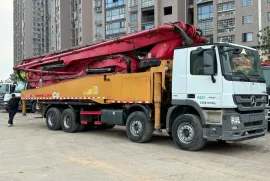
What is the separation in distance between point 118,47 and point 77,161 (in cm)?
502

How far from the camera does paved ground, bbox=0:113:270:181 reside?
A: 692 cm

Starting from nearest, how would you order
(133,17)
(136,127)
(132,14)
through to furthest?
(136,127), (133,17), (132,14)

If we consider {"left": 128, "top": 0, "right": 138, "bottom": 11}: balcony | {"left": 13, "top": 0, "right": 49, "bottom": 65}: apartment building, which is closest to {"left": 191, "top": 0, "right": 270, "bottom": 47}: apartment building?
{"left": 128, "top": 0, "right": 138, "bottom": 11}: balcony

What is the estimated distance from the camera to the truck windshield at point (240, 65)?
8.84 meters

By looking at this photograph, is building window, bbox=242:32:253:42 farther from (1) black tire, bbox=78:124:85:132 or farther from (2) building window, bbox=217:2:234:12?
(1) black tire, bbox=78:124:85:132

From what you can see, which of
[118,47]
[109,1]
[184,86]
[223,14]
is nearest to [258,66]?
[184,86]

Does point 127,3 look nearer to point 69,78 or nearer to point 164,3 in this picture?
point 164,3

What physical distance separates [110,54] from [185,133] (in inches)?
170

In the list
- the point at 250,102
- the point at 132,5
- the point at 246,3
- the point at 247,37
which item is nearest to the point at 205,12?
the point at 246,3

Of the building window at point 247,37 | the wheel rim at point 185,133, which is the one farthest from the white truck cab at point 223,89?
the building window at point 247,37

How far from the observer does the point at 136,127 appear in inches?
430

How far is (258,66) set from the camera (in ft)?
32.2

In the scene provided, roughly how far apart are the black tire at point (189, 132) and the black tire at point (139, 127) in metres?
1.03

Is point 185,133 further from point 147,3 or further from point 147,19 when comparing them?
point 147,19
